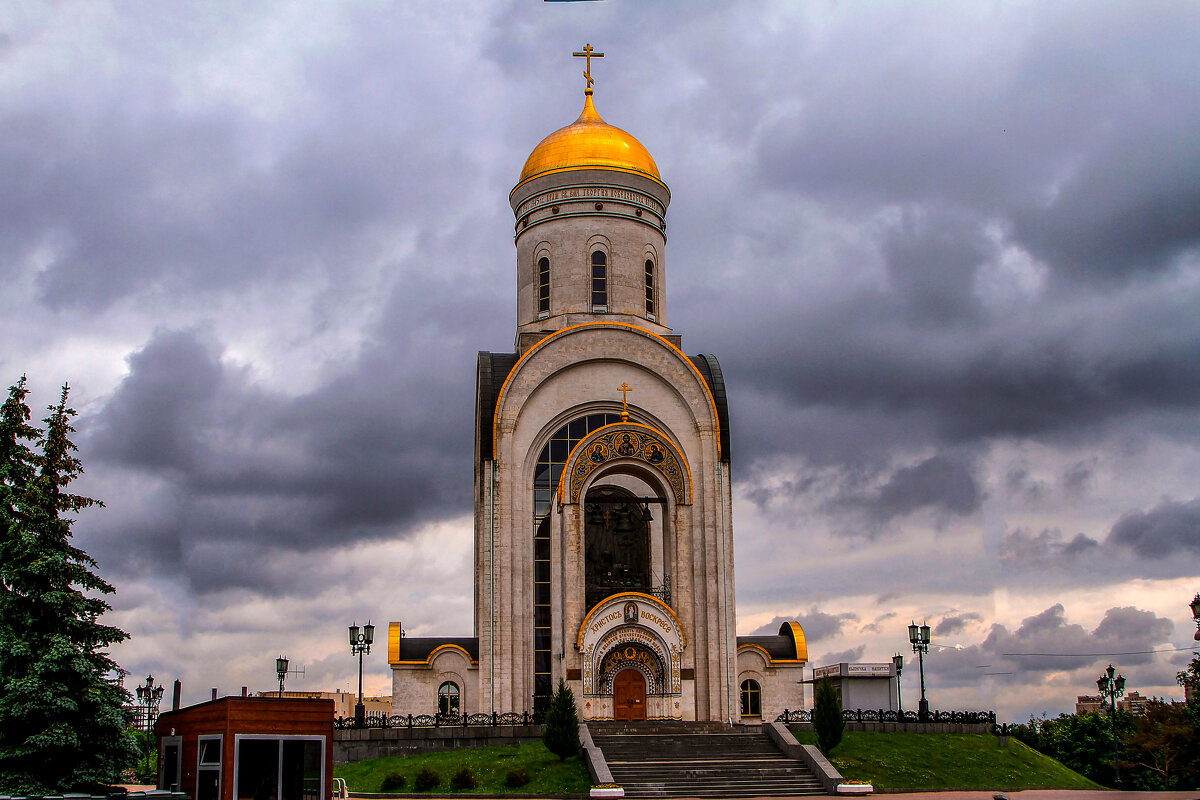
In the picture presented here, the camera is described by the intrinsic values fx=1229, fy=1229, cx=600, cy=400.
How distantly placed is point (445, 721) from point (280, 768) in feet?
36.4

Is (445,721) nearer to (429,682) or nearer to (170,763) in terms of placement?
(429,682)

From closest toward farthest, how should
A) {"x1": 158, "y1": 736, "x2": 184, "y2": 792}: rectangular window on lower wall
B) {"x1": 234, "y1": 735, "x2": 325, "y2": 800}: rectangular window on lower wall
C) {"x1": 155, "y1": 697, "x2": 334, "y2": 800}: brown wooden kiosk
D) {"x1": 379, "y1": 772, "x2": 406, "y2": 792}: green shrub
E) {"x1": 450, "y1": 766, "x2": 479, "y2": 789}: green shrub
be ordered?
{"x1": 155, "y1": 697, "x2": 334, "y2": 800}: brown wooden kiosk, {"x1": 234, "y1": 735, "x2": 325, "y2": 800}: rectangular window on lower wall, {"x1": 158, "y1": 736, "x2": 184, "y2": 792}: rectangular window on lower wall, {"x1": 450, "y1": 766, "x2": 479, "y2": 789}: green shrub, {"x1": 379, "y1": 772, "x2": 406, "y2": 792}: green shrub

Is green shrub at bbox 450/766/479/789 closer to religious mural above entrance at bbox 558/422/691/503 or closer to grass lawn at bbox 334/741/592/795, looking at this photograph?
grass lawn at bbox 334/741/592/795

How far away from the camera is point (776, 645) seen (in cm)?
3322

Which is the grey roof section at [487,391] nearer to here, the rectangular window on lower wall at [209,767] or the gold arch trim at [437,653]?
the gold arch trim at [437,653]

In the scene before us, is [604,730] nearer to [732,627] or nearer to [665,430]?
[732,627]

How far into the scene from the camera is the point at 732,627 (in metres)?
31.7

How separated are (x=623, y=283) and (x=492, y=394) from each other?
5317mm

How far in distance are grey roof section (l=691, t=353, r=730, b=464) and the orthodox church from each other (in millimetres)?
63

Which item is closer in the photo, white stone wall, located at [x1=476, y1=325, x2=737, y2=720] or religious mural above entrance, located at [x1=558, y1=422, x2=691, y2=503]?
white stone wall, located at [x1=476, y1=325, x2=737, y2=720]

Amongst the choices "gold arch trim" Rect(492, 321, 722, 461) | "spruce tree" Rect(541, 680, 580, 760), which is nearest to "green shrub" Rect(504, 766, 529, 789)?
"spruce tree" Rect(541, 680, 580, 760)

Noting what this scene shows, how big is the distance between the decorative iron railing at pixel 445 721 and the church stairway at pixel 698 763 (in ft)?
6.22

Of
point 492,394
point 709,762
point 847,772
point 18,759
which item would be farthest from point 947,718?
point 18,759

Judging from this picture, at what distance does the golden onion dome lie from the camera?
3550cm
